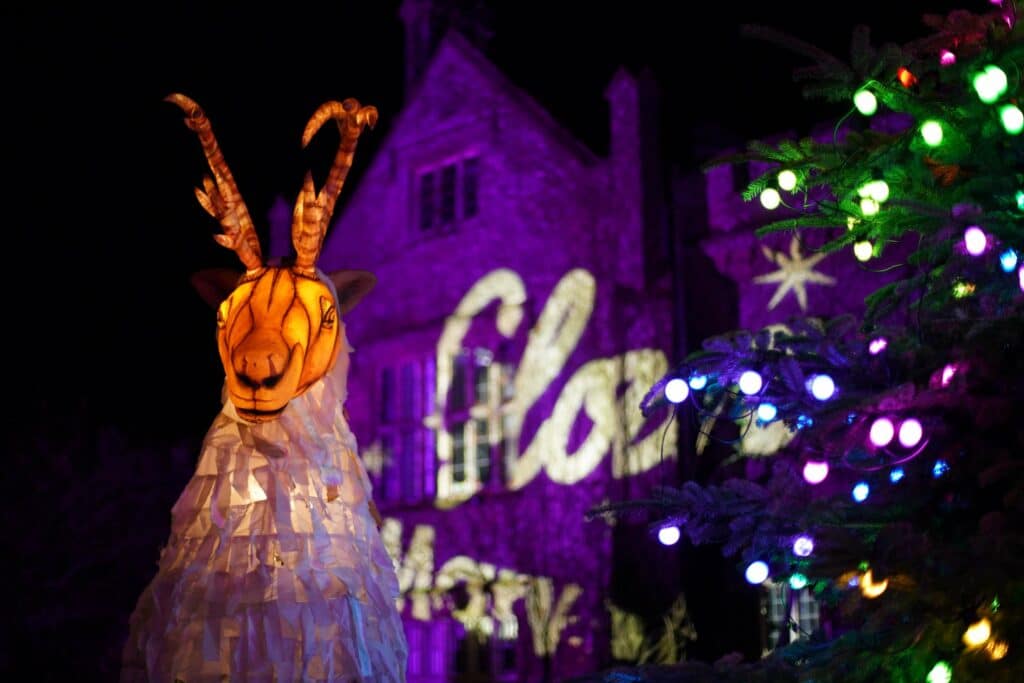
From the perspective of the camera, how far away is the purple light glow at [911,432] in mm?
3553

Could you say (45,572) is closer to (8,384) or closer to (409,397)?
(8,384)

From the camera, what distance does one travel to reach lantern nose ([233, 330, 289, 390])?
456 centimetres

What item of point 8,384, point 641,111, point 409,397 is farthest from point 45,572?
point 641,111

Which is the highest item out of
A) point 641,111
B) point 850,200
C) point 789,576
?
point 641,111

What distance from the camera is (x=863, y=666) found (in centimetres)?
330

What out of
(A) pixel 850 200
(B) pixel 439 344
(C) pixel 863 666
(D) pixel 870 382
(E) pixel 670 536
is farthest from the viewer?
(B) pixel 439 344

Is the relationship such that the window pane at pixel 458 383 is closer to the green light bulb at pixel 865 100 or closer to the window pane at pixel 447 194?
the window pane at pixel 447 194

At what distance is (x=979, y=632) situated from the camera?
3.05 m

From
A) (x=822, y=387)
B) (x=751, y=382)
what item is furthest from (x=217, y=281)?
(x=822, y=387)

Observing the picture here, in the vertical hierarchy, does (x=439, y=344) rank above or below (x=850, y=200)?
above

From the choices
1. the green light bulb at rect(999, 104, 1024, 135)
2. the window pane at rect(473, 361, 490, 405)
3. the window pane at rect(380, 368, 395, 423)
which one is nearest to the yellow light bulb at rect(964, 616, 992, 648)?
the green light bulb at rect(999, 104, 1024, 135)

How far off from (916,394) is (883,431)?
6.9 inches

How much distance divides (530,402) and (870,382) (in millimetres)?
6322

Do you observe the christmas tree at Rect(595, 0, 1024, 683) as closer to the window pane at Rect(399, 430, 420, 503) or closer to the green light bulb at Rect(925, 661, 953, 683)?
the green light bulb at Rect(925, 661, 953, 683)
